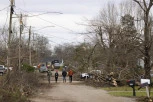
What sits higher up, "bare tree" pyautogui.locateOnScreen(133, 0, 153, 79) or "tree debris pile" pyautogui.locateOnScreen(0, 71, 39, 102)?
"bare tree" pyautogui.locateOnScreen(133, 0, 153, 79)

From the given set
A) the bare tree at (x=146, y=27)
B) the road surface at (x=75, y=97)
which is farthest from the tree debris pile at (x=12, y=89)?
the bare tree at (x=146, y=27)

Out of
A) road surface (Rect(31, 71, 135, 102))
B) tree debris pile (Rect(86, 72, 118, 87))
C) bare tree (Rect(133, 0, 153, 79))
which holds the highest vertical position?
bare tree (Rect(133, 0, 153, 79))

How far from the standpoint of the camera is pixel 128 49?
32406 mm

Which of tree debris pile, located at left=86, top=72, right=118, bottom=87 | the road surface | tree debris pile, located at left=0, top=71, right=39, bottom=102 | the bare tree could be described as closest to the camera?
tree debris pile, located at left=0, top=71, right=39, bottom=102

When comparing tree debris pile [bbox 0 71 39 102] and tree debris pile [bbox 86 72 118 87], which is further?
tree debris pile [bbox 86 72 118 87]

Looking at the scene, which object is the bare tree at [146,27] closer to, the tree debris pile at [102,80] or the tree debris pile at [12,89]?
the tree debris pile at [102,80]

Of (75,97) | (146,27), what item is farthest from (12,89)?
(146,27)

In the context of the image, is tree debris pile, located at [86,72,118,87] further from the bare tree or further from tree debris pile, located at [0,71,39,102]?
tree debris pile, located at [0,71,39,102]

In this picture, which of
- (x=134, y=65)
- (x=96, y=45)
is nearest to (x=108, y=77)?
(x=134, y=65)

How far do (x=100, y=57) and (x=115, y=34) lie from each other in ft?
48.4

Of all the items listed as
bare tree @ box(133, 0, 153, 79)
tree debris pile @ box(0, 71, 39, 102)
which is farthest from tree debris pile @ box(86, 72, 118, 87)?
tree debris pile @ box(0, 71, 39, 102)

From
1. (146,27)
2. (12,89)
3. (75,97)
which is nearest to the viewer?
(12,89)

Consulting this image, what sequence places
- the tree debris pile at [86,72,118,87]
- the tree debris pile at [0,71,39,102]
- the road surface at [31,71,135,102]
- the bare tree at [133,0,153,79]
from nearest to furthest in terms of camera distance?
the tree debris pile at [0,71,39,102]
the road surface at [31,71,135,102]
the bare tree at [133,0,153,79]
the tree debris pile at [86,72,118,87]

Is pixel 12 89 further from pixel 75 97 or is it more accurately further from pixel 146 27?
pixel 146 27
